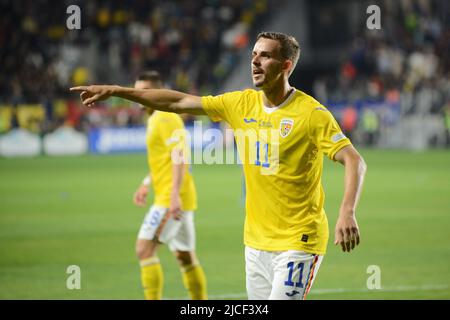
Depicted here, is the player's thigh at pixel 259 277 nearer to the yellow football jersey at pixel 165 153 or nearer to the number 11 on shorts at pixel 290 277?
the number 11 on shorts at pixel 290 277

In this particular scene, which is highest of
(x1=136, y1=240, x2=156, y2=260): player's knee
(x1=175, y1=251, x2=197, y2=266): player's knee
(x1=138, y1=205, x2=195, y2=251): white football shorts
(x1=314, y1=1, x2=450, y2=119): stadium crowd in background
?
(x1=314, y1=1, x2=450, y2=119): stadium crowd in background

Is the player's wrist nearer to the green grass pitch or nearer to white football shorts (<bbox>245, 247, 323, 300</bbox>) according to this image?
white football shorts (<bbox>245, 247, 323, 300</bbox>)

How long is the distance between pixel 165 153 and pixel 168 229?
0.77 meters

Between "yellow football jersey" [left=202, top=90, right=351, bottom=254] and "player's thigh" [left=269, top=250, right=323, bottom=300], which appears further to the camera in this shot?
"yellow football jersey" [left=202, top=90, right=351, bottom=254]

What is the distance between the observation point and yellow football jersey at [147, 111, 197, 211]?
8.35 metres

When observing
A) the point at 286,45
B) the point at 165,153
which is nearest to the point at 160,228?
the point at 165,153

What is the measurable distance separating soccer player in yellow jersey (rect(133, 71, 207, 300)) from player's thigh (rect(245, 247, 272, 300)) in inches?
102

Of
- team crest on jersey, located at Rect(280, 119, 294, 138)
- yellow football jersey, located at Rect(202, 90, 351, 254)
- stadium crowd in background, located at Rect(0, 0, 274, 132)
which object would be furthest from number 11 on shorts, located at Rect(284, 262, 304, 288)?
stadium crowd in background, located at Rect(0, 0, 274, 132)

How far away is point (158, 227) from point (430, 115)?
24152mm

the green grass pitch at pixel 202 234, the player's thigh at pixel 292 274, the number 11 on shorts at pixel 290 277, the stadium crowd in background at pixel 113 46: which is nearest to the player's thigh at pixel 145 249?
the green grass pitch at pixel 202 234

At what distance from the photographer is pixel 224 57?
122ft

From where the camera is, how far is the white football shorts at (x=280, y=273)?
17.4 ft

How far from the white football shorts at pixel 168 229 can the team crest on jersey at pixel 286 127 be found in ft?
9.58
